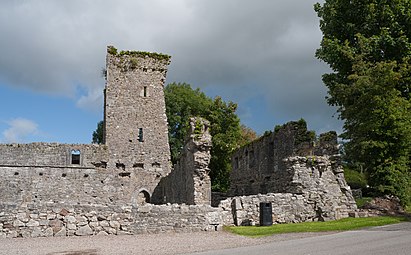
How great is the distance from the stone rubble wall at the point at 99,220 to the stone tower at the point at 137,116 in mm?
19699

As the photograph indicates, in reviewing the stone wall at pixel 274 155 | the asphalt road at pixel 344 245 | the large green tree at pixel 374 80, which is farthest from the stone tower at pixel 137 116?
the asphalt road at pixel 344 245

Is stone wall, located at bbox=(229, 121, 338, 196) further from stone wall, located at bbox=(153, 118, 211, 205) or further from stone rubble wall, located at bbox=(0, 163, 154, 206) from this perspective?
stone rubble wall, located at bbox=(0, 163, 154, 206)

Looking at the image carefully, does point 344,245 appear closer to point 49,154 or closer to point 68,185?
point 68,185

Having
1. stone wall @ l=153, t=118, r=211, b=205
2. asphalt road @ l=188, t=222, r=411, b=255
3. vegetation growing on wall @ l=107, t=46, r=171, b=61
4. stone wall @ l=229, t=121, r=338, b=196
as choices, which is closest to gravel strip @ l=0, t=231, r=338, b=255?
asphalt road @ l=188, t=222, r=411, b=255

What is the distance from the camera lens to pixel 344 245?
1053 cm

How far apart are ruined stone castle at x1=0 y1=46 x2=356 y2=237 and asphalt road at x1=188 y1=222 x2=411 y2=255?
4.59 metres

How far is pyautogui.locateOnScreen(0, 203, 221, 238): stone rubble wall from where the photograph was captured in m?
14.1

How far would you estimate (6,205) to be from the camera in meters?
14.2

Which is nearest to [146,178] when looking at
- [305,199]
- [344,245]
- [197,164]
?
[197,164]

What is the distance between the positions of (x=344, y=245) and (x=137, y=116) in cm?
2750

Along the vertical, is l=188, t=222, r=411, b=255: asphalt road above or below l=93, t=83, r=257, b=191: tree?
below

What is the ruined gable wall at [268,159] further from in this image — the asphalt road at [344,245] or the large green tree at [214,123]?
the large green tree at [214,123]

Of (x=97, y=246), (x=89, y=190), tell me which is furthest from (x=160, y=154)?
(x=97, y=246)

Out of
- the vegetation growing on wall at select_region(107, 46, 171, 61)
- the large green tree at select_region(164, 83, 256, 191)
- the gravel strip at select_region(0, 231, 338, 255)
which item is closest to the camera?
the gravel strip at select_region(0, 231, 338, 255)
